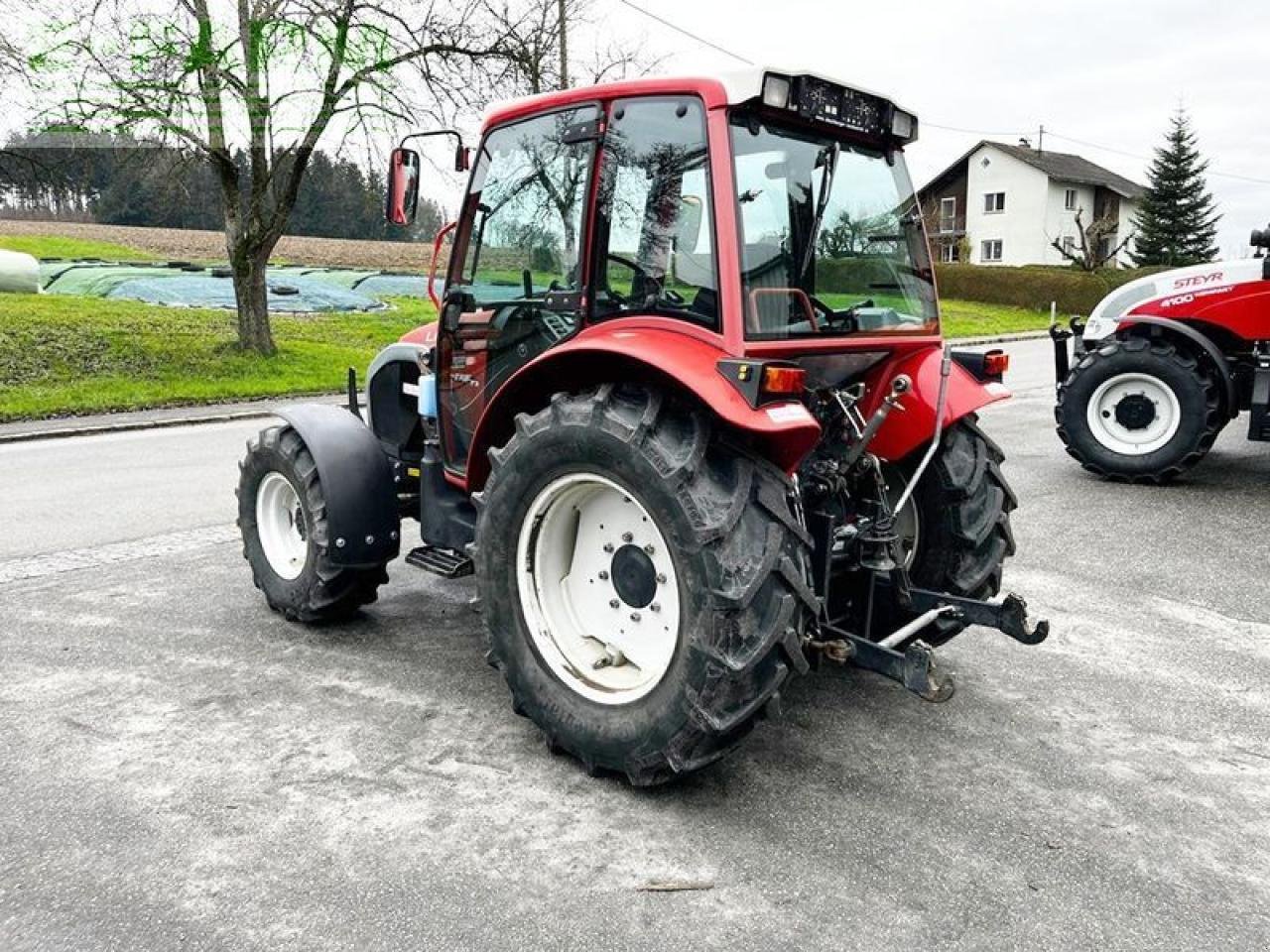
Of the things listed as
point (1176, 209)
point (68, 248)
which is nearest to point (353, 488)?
point (68, 248)

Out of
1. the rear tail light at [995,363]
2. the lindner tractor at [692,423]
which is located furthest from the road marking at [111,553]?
the rear tail light at [995,363]

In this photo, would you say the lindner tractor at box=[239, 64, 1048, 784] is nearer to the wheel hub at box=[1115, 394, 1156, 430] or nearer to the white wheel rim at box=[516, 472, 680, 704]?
the white wheel rim at box=[516, 472, 680, 704]

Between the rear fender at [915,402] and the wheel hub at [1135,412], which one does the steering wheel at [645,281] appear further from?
the wheel hub at [1135,412]

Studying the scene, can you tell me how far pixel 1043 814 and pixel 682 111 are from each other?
2.43 m

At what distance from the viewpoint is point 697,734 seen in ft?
9.69

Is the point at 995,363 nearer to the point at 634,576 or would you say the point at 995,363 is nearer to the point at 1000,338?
the point at 634,576

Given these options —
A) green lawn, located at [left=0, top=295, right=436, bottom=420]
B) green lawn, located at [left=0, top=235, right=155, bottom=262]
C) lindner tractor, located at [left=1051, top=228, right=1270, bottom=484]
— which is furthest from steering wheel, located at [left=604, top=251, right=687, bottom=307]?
green lawn, located at [left=0, top=235, right=155, bottom=262]

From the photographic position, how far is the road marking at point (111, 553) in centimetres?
563

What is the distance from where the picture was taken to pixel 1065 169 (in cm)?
5616

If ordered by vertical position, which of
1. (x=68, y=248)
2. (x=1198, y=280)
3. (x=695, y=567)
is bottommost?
(x=695, y=567)

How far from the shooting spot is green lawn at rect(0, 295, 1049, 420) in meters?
13.7

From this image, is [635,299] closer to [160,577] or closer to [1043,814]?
[1043,814]

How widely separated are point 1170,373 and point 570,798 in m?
6.50

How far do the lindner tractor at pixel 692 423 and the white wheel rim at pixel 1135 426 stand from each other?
176 inches
